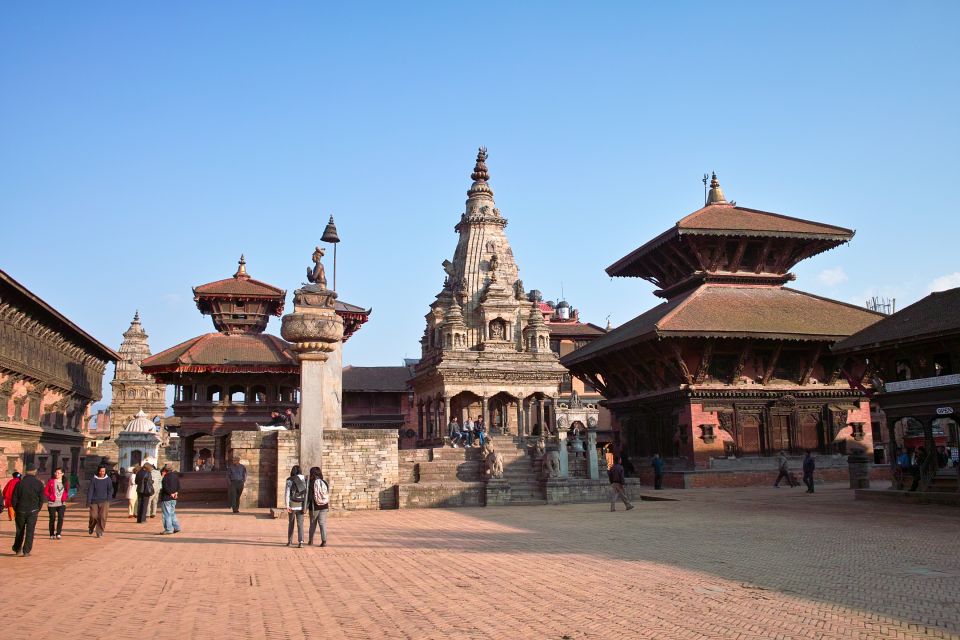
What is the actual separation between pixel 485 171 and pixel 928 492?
38.0m

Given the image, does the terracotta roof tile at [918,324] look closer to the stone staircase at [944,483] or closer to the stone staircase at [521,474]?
the stone staircase at [944,483]

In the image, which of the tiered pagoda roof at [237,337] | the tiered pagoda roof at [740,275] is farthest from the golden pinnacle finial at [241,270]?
the tiered pagoda roof at [740,275]

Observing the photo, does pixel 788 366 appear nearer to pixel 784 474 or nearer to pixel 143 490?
pixel 784 474

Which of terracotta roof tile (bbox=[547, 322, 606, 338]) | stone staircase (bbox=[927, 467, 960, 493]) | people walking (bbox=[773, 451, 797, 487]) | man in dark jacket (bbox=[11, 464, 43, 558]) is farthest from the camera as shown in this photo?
terracotta roof tile (bbox=[547, 322, 606, 338])

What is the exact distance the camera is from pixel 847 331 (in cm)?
3228

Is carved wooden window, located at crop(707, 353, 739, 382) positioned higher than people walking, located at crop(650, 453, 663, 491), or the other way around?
carved wooden window, located at crop(707, 353, 739, 382)

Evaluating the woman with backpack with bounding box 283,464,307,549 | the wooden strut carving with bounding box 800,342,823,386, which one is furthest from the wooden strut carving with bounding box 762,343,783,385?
the woman with backpack with bounding box 283,464,307,549

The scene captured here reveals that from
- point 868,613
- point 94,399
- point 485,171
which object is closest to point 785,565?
point 868,613

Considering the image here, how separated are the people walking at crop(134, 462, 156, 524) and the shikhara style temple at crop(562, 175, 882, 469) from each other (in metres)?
18.6

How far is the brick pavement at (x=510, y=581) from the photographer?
26.1 feet

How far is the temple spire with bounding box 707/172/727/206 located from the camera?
1596 inches

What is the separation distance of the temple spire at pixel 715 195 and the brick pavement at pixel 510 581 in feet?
81.2

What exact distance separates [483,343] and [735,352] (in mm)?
18128

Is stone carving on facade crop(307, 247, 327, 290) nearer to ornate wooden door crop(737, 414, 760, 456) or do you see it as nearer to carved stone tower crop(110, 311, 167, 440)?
ornate wooden door crop(737, 414, 760, 456)
